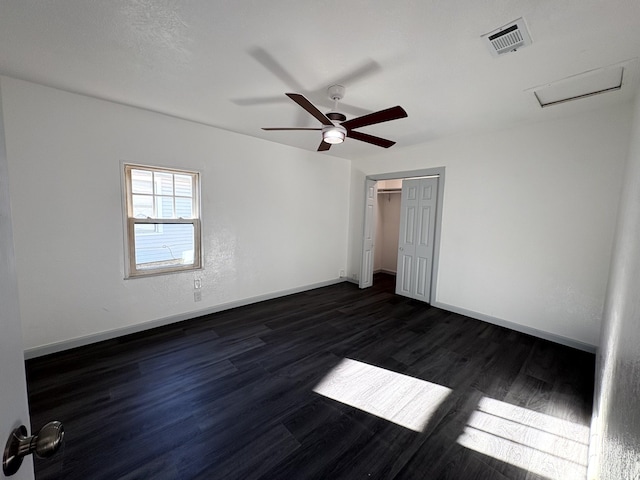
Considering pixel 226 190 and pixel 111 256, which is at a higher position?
pixel 226 190

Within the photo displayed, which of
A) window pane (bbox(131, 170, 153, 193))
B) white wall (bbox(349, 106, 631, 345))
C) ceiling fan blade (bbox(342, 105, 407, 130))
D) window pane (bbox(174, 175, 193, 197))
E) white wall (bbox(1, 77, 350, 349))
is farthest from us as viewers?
window pane (bbox(174, 175, 193, 197))

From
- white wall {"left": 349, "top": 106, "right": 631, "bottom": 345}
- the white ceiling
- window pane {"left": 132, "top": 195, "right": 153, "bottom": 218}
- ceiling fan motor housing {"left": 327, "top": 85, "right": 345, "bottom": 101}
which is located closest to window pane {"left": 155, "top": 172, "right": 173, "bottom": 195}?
window pane {"left": 132, "top": 195, "right": 153, "bottom": 218}

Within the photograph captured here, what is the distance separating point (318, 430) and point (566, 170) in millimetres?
3800

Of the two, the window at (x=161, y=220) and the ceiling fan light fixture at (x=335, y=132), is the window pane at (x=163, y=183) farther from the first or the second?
the ceiling fan light fixture at (x=335, y=132)

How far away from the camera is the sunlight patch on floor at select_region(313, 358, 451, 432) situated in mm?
2039

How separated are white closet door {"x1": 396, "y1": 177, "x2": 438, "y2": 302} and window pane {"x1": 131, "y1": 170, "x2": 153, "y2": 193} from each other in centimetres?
393

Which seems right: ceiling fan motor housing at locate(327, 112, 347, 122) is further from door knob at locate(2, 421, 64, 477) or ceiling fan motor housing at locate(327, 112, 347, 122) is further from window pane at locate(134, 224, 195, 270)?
door knob at locate(2, 421, 64, 477)

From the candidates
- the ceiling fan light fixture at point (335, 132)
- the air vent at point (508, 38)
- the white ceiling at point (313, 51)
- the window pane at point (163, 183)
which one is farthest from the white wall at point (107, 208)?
the air vent at point (508, 38)

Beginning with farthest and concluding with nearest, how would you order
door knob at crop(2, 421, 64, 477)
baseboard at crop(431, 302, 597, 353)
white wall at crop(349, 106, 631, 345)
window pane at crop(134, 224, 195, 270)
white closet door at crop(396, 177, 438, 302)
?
white closet door at crop(396, 177, 438, 302) < window pane at crop(134, 224, 195, 270) < baseboard at crop(431, 302, 597, 353) < white wall at crop(349, 106, 631, 345) < door knob at crop(2, 421, 64, 477)

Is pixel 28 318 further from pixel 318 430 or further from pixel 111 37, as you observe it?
pixel 318 430

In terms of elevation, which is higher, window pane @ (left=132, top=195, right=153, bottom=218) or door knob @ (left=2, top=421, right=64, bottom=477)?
window pane @ (left=132, top=195, right=153, bottom=218)

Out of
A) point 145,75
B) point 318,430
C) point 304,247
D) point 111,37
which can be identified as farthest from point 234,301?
point 111,37

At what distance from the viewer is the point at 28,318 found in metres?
2.60

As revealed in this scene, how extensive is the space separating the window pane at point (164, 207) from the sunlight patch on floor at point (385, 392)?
2774 mm
